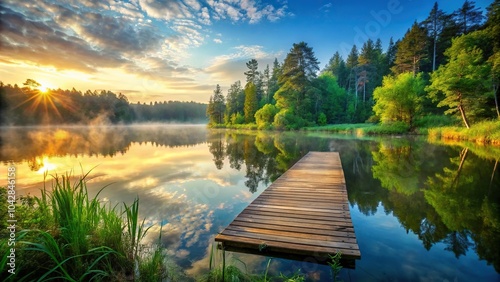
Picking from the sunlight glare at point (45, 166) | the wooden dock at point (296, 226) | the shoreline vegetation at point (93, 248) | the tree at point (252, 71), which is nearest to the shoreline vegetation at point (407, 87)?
the tree at point (252, 71)

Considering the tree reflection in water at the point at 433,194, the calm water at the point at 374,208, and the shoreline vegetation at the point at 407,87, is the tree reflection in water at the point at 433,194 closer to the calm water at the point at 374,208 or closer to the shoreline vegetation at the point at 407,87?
the calm water at the point at 374,208

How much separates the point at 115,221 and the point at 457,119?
35.0 m

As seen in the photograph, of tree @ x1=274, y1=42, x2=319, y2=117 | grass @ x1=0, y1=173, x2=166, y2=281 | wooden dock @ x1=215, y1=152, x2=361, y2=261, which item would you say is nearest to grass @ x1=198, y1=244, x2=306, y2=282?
wooden dock @ x1=215, y1=152, x2=361, y2=261

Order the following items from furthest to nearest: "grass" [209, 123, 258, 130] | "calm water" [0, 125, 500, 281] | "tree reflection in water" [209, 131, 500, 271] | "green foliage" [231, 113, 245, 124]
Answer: "green foliage" [231, 113, 245, 124]
"grass" [209, 123, 258, 130]
"tree reflection in water" [209, 131, 500, 271]
"calm water" [0, 125, 500, 281]

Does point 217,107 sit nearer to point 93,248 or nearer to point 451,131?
point 451,131

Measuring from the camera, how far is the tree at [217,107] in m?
69.2

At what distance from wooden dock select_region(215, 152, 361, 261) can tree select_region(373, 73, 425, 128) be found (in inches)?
1138

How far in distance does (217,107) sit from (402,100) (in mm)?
50151

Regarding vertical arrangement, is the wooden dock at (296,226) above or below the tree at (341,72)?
below

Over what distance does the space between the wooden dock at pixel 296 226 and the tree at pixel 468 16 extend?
46.0 metres

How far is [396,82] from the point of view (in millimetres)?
29969

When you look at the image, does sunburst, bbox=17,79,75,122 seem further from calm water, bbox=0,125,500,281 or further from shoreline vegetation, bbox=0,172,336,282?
shoreline vegetation, bbox=0,172,336,282

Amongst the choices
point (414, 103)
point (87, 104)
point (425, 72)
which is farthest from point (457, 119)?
point (87, 104)

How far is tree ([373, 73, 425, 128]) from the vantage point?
28938 mm
